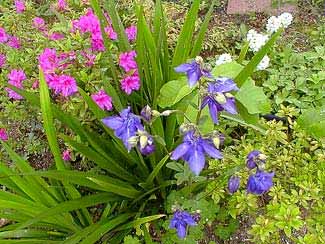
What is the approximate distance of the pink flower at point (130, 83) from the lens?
2078 millimetres

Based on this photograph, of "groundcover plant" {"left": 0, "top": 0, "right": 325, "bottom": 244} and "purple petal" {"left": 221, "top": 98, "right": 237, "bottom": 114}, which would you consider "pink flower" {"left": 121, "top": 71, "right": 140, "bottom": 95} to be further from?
"purple petal" {"left": 221, "top": 98, "right": 237, "bottom": 114}

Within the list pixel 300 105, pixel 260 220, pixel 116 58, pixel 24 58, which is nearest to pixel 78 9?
pixel 24 58

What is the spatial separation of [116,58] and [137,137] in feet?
2.63

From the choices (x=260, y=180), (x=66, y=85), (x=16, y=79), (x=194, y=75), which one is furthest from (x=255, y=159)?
(x=16, y=79)

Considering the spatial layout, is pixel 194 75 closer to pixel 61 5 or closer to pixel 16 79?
pixel 16 79

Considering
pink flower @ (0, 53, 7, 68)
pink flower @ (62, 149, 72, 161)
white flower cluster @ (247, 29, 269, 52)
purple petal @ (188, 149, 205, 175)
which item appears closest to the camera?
purple petal @ (188, 149, 205, 175)

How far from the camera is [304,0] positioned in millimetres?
3006

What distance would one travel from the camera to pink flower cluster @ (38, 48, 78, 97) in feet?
6.59

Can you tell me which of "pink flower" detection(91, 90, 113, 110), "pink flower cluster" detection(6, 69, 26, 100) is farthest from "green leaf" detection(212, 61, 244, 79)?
"pink flower cluster" detection(6, 69, 26, 100)

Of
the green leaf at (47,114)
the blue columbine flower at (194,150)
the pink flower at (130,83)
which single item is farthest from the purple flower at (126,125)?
the pink flower at (130,83)

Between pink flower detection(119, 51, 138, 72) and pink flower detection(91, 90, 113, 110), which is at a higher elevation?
pink flower detection(119, 51, 138, 72)

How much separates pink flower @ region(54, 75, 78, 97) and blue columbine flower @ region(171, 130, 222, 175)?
28.4 inches

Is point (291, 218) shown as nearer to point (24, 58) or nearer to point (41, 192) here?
point (41, 192)

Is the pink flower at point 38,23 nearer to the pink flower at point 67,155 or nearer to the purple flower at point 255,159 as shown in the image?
the pink flower at point 67,155
